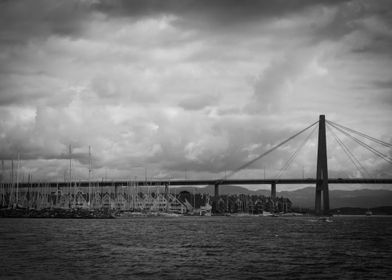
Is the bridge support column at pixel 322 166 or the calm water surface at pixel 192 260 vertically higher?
the bridge support column at pixel 322 166

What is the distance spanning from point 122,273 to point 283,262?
12473 mm

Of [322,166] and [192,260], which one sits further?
[322,166]

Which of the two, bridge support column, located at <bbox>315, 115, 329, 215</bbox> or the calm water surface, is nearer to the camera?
the calm water surface

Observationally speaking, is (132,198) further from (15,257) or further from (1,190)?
(15,257)

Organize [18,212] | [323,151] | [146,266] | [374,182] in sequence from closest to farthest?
[146,266] → [323,151] → [374,182] → [18,212]

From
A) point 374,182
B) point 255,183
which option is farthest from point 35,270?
point 255,183

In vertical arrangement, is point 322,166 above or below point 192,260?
above

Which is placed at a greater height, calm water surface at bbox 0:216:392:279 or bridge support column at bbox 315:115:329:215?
bridge support column at bbox 315:115:329:215

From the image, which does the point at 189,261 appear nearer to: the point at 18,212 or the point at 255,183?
the point at 18,212

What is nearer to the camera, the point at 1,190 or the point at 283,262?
the point at 283,262

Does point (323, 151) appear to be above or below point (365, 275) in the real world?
above

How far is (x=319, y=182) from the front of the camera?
114562 mm

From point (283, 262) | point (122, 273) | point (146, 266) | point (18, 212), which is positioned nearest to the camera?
point (122, 273)

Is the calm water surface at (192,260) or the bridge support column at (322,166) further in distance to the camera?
the bridge support column at (322,166)
